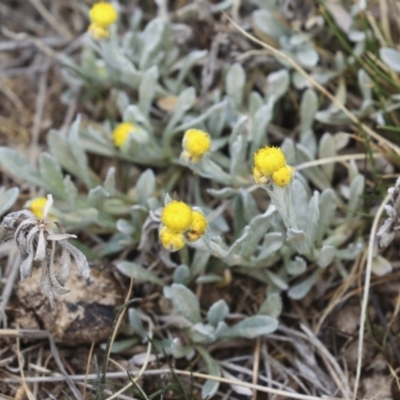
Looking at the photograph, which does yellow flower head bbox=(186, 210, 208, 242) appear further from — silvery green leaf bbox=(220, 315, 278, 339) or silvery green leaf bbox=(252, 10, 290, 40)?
silvery green leaf bbox=(252, 10, 290, 40)

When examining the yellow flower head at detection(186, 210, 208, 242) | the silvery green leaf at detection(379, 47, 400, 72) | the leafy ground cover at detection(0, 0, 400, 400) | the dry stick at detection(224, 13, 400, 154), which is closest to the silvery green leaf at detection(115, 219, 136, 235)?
the leafy ground cover at detection(0, 0, 400, 400)

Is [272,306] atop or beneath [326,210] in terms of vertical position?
beneath

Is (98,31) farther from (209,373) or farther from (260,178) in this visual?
(209,373)

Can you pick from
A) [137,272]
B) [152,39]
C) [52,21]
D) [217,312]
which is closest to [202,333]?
[217,312]

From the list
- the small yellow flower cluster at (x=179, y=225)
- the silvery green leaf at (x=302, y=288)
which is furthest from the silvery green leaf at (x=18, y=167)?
the silvery green leaf at (x=302, y=288)

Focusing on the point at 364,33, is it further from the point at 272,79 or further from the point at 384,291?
the point at 384,291
